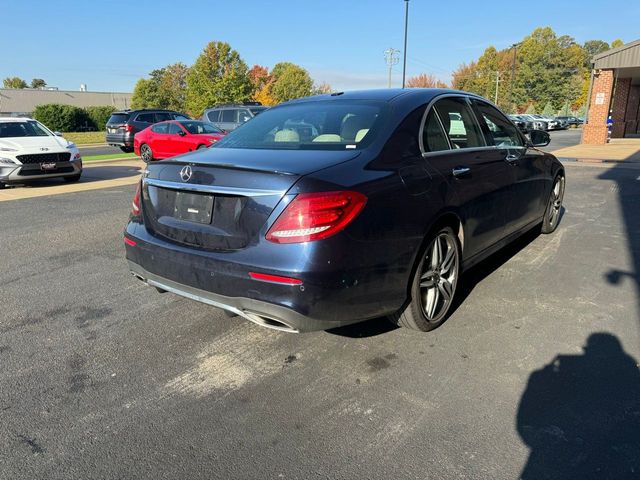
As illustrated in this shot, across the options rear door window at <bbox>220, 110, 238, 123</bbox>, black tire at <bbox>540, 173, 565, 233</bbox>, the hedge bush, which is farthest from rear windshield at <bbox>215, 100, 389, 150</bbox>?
the hedge bush

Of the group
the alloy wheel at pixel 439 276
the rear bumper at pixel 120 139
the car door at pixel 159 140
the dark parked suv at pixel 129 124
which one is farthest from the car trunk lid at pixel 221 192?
the rear bumper at pixel 120 139

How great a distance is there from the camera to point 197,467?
2.18 m

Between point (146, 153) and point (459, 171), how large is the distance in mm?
15661

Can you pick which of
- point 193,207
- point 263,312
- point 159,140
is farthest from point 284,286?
point 159,140

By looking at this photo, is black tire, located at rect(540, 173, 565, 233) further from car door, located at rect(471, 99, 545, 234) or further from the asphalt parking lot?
the asphalt parking lot

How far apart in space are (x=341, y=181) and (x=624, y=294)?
3.08 meters

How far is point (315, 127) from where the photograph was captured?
3520 millimetres

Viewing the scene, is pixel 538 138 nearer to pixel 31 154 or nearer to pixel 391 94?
pixel 391 94

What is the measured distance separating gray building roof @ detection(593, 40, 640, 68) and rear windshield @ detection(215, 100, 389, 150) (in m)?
22.1

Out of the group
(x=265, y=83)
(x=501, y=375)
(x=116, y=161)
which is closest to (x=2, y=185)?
(x=116, y=161)

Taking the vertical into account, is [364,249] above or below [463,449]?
above

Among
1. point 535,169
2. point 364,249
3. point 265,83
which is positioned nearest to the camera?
point 364,249

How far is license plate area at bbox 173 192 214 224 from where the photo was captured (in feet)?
9.32

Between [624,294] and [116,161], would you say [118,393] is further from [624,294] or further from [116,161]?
[116,161]
